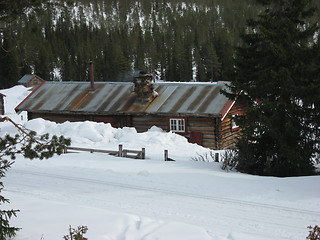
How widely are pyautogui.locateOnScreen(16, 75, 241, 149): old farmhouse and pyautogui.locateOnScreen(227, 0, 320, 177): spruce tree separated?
7.35 meters

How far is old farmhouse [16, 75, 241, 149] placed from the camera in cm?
2472

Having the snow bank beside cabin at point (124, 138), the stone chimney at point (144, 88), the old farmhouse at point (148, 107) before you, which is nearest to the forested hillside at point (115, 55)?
the old farmhouse at point (148, 107)

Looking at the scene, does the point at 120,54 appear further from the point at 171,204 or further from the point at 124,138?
the point at 171,204

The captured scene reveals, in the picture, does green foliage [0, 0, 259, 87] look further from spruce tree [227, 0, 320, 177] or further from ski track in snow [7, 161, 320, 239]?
ski track in snow [7, 161, 320, 239]

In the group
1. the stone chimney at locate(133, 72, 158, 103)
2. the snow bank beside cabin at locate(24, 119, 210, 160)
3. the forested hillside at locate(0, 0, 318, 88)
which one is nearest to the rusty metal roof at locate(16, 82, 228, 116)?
the stone chimney at locate(133, 72, 158, 103)

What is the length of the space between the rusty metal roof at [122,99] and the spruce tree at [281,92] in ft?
26.3

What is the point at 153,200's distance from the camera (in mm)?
12094

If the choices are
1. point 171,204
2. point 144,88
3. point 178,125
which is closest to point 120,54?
point 144,88

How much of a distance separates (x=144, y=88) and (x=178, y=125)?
134 inches

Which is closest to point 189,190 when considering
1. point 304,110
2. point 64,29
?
point 304,110

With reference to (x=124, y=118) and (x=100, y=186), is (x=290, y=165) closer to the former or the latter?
(x=100, y=186)

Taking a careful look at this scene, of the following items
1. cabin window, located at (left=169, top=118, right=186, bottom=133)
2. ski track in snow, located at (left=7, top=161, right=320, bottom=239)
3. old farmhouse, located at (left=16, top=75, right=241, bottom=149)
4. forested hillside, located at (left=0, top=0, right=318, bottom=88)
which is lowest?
ski track in snow, located at (left=7, top=161, right=320, bottom=239)

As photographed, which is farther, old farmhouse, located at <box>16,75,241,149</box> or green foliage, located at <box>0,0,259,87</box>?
green foliage, located at <box>0,0,259,87</box>

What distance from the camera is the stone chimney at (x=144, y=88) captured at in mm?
26469
